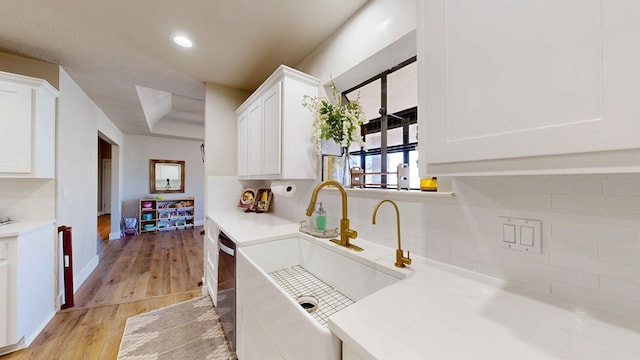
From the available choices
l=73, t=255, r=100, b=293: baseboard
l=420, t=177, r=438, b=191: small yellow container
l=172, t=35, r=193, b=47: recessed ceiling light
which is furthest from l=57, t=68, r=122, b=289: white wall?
l=420, t=177, r=438, b=191: small yellow container

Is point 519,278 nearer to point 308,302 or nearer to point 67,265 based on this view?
point 308,302

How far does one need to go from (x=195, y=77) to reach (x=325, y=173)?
6.45 ft

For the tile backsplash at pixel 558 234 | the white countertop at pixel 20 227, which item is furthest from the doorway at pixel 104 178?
the tile backsplash at pixel 558 234

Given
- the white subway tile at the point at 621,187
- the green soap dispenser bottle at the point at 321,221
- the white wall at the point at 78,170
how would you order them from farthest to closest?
1. the white wall at the point at 78,170
2. the green soap dispenser bottle at the point at 321,221
3. the white subway tile at the point at 621,187

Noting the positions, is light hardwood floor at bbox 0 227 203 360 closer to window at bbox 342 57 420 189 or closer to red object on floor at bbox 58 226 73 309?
red object on floor at bbox 58 226 73 309

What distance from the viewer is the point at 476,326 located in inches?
22.9

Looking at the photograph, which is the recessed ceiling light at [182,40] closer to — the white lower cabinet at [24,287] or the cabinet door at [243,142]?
the cabinet door at [243,142]

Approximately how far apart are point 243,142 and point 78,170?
2160 millimetres

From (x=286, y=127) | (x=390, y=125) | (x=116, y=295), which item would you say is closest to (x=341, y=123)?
(x=390, y=125)

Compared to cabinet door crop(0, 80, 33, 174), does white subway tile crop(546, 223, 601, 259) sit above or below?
below

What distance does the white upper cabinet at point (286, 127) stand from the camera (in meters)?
1.72

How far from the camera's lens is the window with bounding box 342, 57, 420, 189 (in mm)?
1384

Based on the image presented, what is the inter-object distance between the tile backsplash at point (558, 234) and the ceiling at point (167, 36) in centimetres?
142

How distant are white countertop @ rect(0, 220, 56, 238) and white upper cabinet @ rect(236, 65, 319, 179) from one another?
5.83 ft
